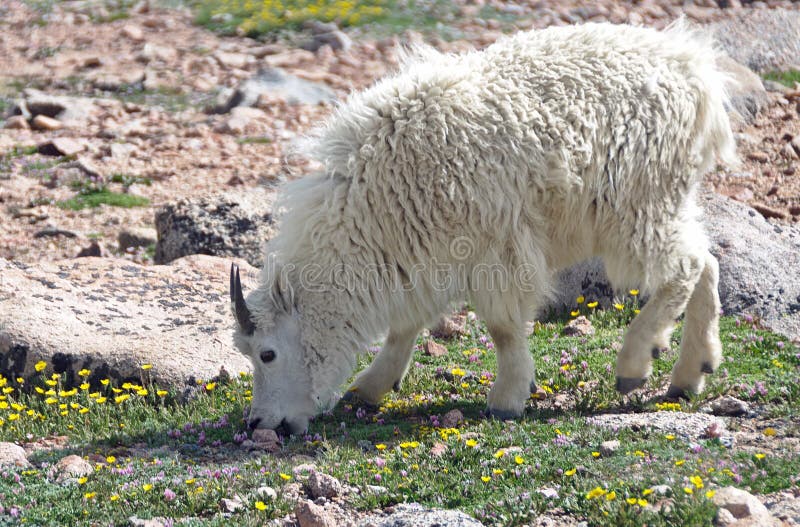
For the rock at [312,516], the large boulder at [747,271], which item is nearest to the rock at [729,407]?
the large boulder at [747,271]

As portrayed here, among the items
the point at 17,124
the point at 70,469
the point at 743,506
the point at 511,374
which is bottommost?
the point at 70,469

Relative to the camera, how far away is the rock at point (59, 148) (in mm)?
12945

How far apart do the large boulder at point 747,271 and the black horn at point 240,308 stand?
2850mm

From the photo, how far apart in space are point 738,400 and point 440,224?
2.16 m

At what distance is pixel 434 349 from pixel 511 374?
151 cm

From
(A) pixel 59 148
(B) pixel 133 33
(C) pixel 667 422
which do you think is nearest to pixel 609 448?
(C) pixel 667 422

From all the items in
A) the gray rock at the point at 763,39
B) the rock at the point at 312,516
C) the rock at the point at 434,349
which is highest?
the gray rock at the point at 763,39

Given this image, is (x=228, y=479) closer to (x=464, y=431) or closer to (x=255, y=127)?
(x=464, y=431)

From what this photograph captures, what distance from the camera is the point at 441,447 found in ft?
19.8

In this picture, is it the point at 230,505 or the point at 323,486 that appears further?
the point at 323,486

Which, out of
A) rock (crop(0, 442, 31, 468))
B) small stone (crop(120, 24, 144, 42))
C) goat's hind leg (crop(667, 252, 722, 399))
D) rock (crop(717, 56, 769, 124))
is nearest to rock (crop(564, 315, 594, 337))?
goat's hind leg (crop(667, 252, 722, 399))

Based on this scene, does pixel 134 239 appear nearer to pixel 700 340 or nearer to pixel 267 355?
pixel 267 355

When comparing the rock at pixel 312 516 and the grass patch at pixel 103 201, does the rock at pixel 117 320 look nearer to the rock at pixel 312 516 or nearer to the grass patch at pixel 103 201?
the rock at pixel 312 516

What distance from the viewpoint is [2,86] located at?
15.1 meters
